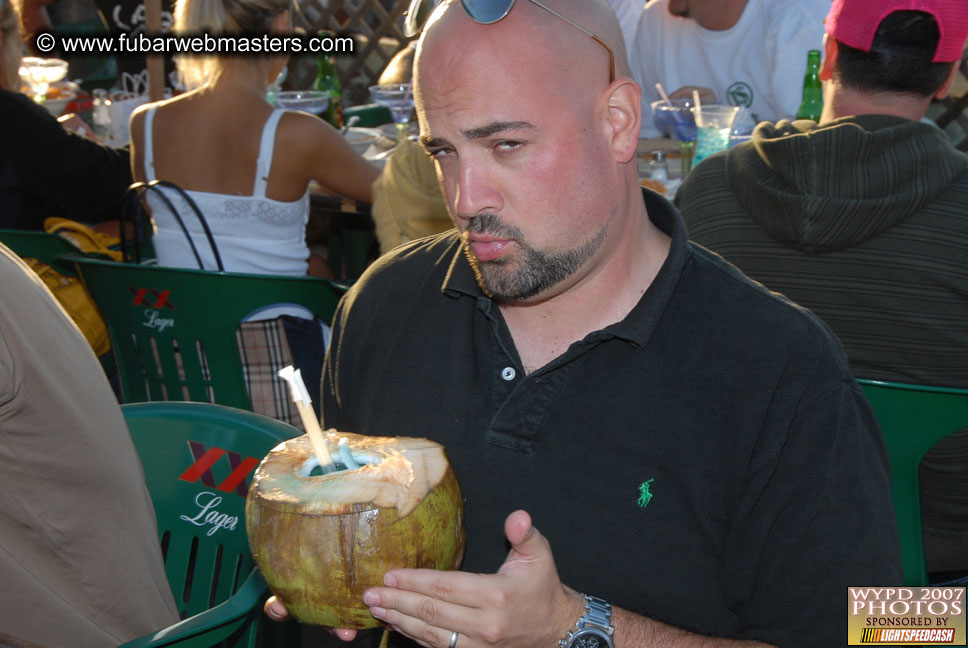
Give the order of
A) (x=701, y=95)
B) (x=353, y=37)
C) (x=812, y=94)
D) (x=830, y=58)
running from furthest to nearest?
(x=353, y=37)
(x=701, y=95)
(x=812, y=94)
(x=830, y=58)

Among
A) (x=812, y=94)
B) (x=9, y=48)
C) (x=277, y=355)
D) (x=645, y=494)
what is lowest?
(x=277, y=355)

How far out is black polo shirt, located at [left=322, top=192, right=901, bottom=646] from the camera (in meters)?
1.22

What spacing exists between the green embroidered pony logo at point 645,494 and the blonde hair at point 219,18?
2357 millimetres

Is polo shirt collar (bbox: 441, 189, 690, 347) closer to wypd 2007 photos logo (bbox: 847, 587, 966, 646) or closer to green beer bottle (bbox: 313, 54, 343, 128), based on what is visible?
wypd 2007 photos logo (bbox: 847, 587, 966, 646)

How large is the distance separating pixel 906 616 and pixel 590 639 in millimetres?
578

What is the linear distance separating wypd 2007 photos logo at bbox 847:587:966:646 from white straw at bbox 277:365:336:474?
0.71 metres

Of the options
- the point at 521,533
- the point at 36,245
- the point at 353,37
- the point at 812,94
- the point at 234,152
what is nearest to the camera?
the point at 521,533

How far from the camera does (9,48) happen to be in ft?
11.6

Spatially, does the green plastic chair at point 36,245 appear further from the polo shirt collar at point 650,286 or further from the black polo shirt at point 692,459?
the black polo shirt at point 692,459

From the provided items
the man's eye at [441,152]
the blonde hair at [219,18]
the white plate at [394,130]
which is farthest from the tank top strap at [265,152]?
the man's eye at [441,152]

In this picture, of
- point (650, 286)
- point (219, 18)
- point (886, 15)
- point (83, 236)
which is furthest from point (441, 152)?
point (83, 236)

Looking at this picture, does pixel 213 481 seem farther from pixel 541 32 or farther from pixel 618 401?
pixel 541 32

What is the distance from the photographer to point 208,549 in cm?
183

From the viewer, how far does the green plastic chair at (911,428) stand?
163 cm
